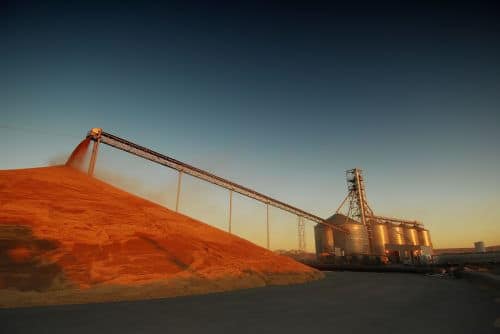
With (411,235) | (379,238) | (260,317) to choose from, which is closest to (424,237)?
(411,235)

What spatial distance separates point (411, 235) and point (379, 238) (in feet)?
51.0

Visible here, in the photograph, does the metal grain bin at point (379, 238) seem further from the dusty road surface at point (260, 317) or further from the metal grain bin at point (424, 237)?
the dusty road surface at point (260, 317)

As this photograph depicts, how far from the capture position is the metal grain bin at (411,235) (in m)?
56.9

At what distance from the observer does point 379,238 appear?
48.9 meters

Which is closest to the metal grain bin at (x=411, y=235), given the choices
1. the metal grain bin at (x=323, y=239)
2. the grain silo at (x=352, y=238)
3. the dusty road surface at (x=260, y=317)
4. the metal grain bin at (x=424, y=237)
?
the metal grain bin at (x=424, y=237)

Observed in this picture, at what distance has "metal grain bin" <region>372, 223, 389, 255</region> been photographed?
47.7m

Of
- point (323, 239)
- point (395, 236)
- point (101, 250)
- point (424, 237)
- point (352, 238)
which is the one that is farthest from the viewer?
point (424, 237)

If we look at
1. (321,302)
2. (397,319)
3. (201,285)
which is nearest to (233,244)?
(201,285)

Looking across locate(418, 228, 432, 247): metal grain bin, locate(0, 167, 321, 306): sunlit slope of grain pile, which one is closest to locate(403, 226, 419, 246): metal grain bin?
locate(418, 228, 432, 247): metal grain bin

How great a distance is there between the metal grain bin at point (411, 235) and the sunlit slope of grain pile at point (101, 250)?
50.8 m

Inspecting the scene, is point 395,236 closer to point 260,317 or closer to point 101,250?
point 260,317

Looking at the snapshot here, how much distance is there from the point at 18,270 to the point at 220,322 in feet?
26.1

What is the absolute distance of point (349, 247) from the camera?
45562 mm

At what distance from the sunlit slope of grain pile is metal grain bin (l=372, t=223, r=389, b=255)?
36.3 meters
